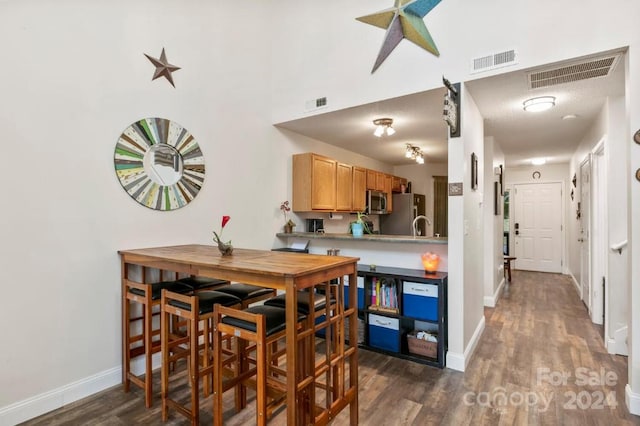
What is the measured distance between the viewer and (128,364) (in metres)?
2.51

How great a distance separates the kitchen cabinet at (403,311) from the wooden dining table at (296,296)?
0.97 m

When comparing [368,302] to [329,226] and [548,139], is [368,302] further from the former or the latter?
[548,139]

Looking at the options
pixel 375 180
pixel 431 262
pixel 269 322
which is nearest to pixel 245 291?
pixel 269 322

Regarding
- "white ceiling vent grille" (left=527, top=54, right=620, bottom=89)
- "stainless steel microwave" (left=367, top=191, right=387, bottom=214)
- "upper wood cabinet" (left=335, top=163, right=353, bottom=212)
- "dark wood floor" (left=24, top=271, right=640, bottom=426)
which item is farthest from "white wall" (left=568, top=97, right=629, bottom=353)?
"stainless steel microwave" (left=367, top=191, right=387, bottom=214)

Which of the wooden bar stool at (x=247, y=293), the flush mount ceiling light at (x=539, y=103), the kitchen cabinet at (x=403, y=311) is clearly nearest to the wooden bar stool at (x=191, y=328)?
the wooden bar stool at (x=247, y=293)

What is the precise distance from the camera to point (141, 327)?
8.93 feet

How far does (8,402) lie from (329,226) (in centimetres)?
399

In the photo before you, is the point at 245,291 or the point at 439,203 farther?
the point at 439,203

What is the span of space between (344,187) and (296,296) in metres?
3.44

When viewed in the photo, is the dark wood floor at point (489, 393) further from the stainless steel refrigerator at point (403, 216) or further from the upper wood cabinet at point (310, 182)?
the stainless steel refrigerator at point (403, 216)

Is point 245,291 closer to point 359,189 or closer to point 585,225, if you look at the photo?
point 359,189

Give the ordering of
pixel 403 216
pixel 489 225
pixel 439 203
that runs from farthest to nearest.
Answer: pixel 439 203 → pixel 403 216 → pixel 489 225

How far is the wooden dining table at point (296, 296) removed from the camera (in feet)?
5.28

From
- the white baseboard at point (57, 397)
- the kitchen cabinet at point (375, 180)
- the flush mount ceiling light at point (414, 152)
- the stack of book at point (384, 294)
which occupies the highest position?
the flush mount ceiling light at point (414, 152)
